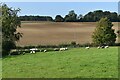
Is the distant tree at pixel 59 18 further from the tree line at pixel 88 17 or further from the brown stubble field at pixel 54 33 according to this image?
the brown stubble field at pixel 54 33

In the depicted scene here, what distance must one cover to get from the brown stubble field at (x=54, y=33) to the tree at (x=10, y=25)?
1.70 m

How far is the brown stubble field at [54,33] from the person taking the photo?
63.2 metres

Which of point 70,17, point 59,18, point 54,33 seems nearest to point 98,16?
point 70,17

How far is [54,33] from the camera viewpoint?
6812 cm

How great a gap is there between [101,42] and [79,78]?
53021 millimetres

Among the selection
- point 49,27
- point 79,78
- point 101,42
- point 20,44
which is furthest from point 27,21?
point 79,78

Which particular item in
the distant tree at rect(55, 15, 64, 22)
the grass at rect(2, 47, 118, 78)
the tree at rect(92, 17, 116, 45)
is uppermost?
the distant tree at rect(55, 15, 64, 22)

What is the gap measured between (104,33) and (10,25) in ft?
67.3

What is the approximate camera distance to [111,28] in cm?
7212

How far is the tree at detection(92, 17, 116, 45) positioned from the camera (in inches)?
2712

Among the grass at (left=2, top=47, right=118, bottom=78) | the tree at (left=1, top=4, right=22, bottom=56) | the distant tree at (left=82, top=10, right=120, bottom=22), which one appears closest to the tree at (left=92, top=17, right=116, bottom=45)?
the distant tree at (left=82, top=10, right=120, bottom=22)

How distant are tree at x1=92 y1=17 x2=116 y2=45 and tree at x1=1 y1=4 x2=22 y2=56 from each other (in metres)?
15.6

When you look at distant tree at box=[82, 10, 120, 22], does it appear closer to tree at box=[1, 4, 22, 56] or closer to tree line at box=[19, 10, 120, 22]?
tree line at box=[19, 10, 120, 22]

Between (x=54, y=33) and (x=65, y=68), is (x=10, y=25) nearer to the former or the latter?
(x=54, y=33)
